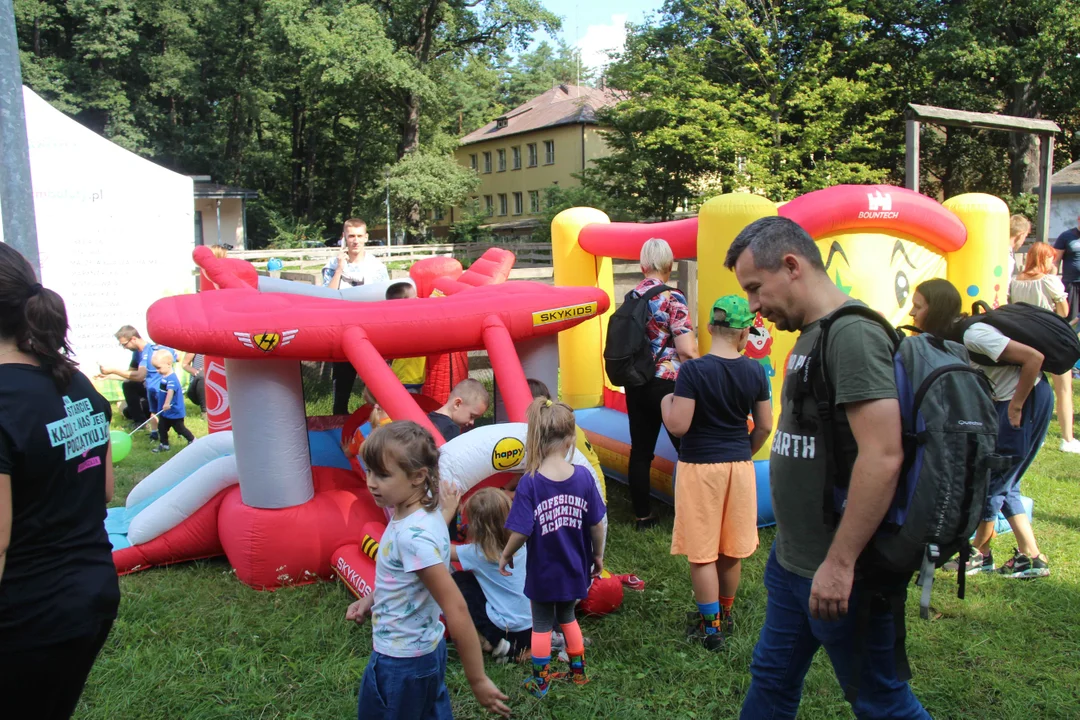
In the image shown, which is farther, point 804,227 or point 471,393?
point 804,227

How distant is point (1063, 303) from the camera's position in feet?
20.3

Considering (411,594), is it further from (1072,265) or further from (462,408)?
(1072,265)

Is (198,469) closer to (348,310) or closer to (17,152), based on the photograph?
(348,310)

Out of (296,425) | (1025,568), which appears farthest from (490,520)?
(1025,568)

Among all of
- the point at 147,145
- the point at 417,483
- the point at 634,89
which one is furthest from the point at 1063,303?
the point at 147,145

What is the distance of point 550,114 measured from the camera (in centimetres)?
4541

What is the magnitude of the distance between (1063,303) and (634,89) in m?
20.0

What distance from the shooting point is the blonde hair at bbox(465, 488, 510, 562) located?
3482 mm

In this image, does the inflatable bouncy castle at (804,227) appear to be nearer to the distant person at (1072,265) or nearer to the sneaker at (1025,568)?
the sneaker at (1025,568)

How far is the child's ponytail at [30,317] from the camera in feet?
6.23

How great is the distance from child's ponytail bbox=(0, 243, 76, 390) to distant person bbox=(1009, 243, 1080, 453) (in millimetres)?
6110

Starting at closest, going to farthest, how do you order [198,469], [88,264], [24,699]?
1. [24,699]
2. [198,469]
3. [88,264]

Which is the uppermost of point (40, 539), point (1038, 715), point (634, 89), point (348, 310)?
point (634, 89)

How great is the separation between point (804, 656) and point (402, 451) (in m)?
1.23
